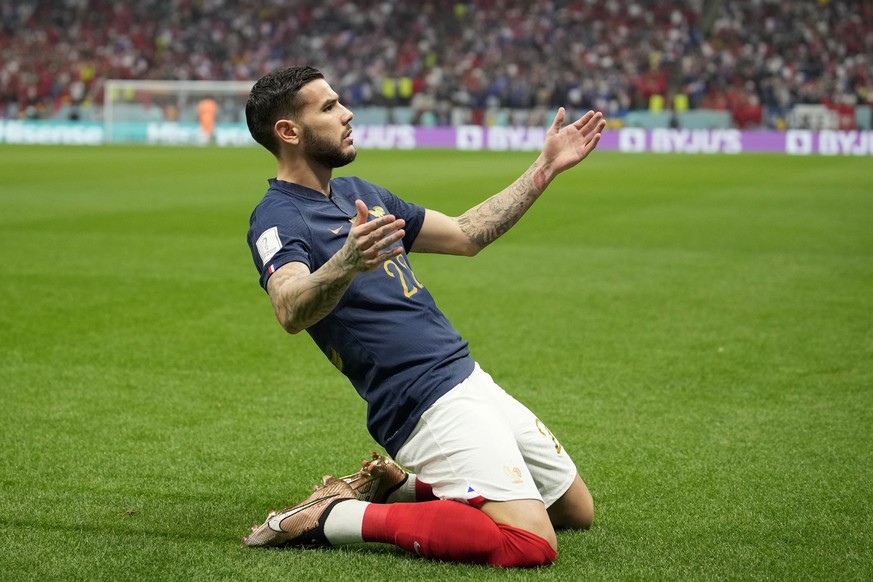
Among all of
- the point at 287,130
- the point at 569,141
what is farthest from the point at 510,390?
the point at 287,130

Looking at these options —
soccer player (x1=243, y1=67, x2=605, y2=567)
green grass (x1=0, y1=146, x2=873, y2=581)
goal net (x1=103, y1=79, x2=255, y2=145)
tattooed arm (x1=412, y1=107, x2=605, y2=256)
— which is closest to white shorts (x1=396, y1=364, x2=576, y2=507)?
soccer player (x1=243, y1=67, x2=605, y2=567)

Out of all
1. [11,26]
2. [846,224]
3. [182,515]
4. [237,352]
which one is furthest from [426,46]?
[182,515]

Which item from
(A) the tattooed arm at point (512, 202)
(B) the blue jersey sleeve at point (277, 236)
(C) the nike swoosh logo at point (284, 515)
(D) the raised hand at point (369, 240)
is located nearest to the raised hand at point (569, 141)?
(A) the tattooed arm at point (512, 202)

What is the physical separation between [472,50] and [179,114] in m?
11.5

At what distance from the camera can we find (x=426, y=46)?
146 ft

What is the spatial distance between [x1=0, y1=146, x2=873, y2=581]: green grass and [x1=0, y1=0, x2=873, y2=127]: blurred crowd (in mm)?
23482

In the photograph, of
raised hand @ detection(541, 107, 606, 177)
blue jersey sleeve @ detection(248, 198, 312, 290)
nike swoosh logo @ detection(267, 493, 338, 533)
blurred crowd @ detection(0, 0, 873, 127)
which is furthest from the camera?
blurred crowd @ detection(0, 0, 873, 127)

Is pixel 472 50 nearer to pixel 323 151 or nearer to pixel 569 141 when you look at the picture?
pixel 569 141

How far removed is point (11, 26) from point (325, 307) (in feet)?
167

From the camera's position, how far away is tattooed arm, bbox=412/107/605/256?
460 centimetres

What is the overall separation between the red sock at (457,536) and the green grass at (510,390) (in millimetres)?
66

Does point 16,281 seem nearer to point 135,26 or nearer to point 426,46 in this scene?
point 426,46

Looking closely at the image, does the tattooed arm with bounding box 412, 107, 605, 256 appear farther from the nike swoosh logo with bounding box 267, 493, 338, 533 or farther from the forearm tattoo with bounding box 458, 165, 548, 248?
the nike swoosh logo with bounding box 267, 493, 338, 533

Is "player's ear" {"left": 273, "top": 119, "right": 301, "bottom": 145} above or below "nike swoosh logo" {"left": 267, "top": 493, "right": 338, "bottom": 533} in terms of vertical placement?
above
